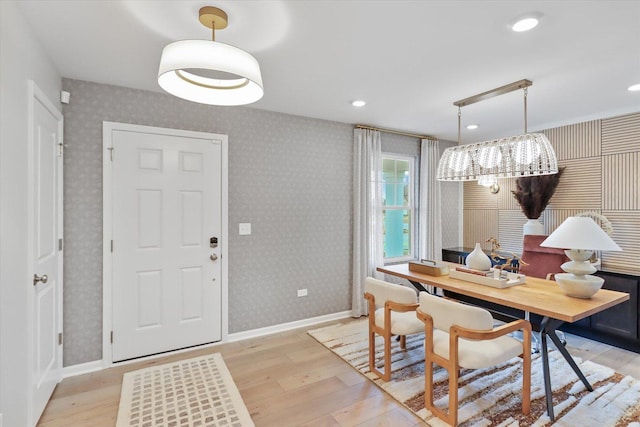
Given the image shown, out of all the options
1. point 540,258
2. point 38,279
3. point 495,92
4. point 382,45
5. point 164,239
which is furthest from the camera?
point 540,258

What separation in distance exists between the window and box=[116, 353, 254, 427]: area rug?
276 centimetres

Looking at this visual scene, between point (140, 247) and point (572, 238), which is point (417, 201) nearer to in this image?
point (572, 238)

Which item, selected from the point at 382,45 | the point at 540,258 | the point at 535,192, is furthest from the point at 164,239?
the point at 535,192

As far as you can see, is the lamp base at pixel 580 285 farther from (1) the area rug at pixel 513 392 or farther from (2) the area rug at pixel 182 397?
(2) the area rug at pixel 182 397

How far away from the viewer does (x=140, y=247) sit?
2918 mm

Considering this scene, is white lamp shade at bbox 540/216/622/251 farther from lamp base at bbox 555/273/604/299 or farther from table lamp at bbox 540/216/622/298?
lamp base at bbox 555/273/604/299

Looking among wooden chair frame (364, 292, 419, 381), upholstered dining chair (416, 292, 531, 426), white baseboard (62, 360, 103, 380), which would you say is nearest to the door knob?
white baseboard (62, 360, 103, 380)

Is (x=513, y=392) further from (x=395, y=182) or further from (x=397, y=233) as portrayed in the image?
(x=395, y=182)

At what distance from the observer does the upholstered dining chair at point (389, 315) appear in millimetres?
2482

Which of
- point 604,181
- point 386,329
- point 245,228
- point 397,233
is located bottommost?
point 386,329

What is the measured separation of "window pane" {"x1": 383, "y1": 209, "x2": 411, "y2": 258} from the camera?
15.0 feet

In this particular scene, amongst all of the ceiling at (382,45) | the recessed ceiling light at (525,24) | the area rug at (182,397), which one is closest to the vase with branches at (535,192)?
the ceiling at (382,45)

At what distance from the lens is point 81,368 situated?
2703 mm

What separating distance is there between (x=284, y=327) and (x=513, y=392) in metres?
2.26
